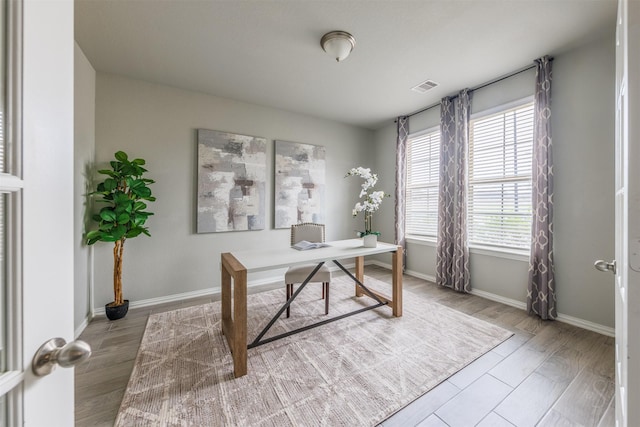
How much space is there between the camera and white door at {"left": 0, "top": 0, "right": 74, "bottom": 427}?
39 centimetres

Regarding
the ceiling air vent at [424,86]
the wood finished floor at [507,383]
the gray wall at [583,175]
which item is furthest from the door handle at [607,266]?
the ceiling air vent at [424,86]

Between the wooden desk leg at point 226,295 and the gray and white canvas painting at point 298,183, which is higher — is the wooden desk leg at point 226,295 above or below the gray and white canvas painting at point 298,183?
below

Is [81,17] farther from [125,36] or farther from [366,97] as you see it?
[366,97]

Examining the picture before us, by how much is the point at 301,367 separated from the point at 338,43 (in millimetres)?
2617

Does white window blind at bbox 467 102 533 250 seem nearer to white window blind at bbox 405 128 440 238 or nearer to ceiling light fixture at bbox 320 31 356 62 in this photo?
white window blind at bbox 405 128 440 238

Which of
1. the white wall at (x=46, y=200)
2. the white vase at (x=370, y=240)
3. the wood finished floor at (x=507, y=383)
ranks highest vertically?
the white wall at (x=46, y=200)

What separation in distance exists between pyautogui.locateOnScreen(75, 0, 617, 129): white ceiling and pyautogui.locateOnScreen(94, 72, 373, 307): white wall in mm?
235

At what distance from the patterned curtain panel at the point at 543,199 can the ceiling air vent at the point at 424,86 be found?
98cm

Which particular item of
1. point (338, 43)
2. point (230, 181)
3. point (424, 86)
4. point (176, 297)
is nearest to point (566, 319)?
point (424, 86)

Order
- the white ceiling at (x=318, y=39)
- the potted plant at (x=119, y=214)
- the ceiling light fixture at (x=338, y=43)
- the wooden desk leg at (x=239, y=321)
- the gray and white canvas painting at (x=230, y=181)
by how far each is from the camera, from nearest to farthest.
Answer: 1. the wooden desk leg at (x=239, y=321)
2. the white ceiling at (x=318, y=39)
3. the ceiling light fixture at (x=338, y=43)
4. the potted plant at (x=119, y=214)
5. the gray and white canvas painting at (x=230, y=181)

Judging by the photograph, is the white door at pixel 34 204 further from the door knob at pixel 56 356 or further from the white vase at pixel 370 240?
the white vase at pixel 370 240

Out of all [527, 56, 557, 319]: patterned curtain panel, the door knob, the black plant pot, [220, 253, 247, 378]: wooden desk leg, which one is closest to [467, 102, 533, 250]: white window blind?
[527, 56, 557, 319]: patterned curtain panel

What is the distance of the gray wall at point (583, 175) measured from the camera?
85.7 inches

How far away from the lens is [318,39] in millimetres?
2150
